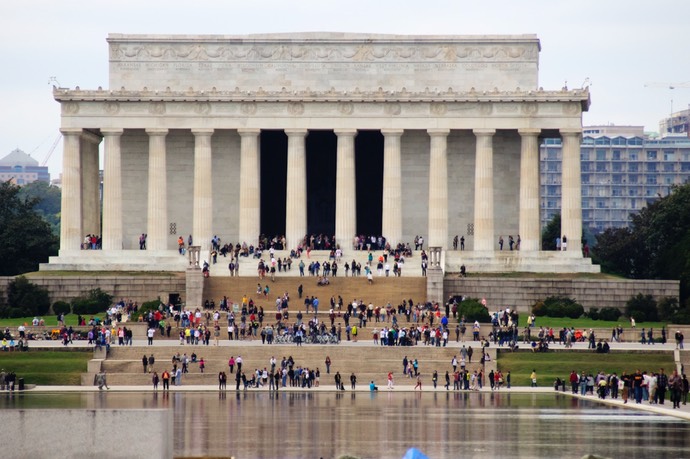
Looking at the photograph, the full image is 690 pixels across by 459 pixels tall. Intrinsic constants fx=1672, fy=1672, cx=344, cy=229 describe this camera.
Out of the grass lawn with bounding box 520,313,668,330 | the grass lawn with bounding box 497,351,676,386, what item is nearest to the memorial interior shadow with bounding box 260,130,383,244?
the grass lawn with bounding box 520,313,668,330

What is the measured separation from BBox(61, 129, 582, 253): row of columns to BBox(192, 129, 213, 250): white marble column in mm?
72

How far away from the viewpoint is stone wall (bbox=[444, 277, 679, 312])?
10781 centimetres

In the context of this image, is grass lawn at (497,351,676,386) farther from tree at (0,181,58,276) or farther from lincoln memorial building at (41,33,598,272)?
tree at (0,181,58,276)

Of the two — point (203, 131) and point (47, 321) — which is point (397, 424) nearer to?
point (47, 321)

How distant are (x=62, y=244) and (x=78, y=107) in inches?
392

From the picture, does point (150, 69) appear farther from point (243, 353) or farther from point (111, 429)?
point (111, 429)

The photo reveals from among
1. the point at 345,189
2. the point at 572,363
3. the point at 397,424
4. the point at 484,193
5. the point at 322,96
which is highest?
the point at 322,96

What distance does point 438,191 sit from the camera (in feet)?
392

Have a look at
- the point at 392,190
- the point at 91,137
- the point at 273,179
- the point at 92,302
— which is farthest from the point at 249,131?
the point at 92,302

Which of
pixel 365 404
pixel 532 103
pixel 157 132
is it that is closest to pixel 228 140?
pixel 157 132

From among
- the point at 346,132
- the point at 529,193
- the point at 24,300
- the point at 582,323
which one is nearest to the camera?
the point at 582,323

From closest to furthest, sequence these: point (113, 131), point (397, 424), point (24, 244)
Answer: point (397, 424), point (113, 131), point (24, 244)

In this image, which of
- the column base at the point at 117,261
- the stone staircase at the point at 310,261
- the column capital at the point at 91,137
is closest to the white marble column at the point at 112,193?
the column base at the point at 117,261

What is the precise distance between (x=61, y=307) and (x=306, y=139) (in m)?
28.4
